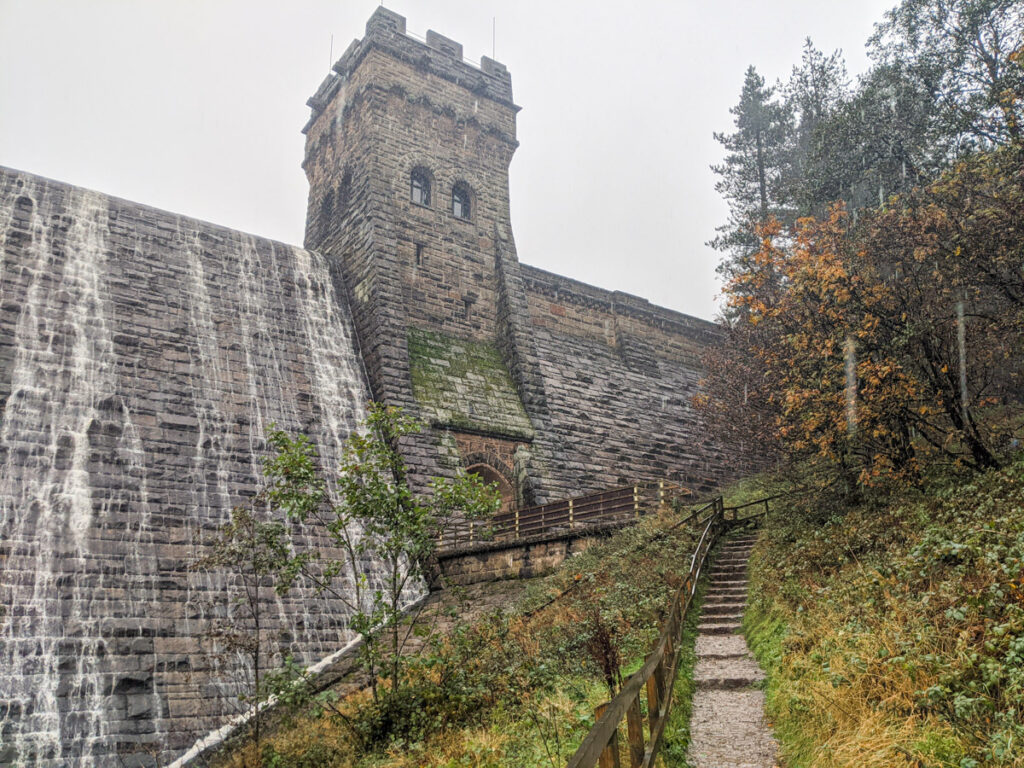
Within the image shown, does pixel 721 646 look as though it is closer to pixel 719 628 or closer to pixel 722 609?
pixel 719 628

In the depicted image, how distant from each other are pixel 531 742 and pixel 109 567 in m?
7.77

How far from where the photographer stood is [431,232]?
869 inches

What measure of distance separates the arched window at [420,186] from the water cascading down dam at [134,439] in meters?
3.84

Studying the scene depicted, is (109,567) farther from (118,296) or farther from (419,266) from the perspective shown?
(419,266)

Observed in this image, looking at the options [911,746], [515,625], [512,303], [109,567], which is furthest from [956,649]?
[512,303]

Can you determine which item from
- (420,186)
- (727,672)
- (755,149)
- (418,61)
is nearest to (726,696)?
(727,672)

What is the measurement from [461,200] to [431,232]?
86.9 inches

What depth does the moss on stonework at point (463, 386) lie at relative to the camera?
18.6 meters

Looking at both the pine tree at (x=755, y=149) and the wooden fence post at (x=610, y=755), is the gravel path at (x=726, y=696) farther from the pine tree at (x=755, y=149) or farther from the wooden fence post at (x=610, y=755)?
the pine tree at (x=755, y=149)

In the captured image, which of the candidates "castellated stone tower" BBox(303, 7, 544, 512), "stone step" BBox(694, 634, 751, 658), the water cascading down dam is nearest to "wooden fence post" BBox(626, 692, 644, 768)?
"stone step" BBox(694, 634, 751, 658)

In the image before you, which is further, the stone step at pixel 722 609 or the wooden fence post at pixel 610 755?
the stone step at pixel 722 609

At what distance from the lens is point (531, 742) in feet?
21.2

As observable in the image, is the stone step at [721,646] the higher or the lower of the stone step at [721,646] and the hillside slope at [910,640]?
the lower

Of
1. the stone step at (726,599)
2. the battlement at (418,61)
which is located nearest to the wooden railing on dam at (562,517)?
the stone step at (726,599)
